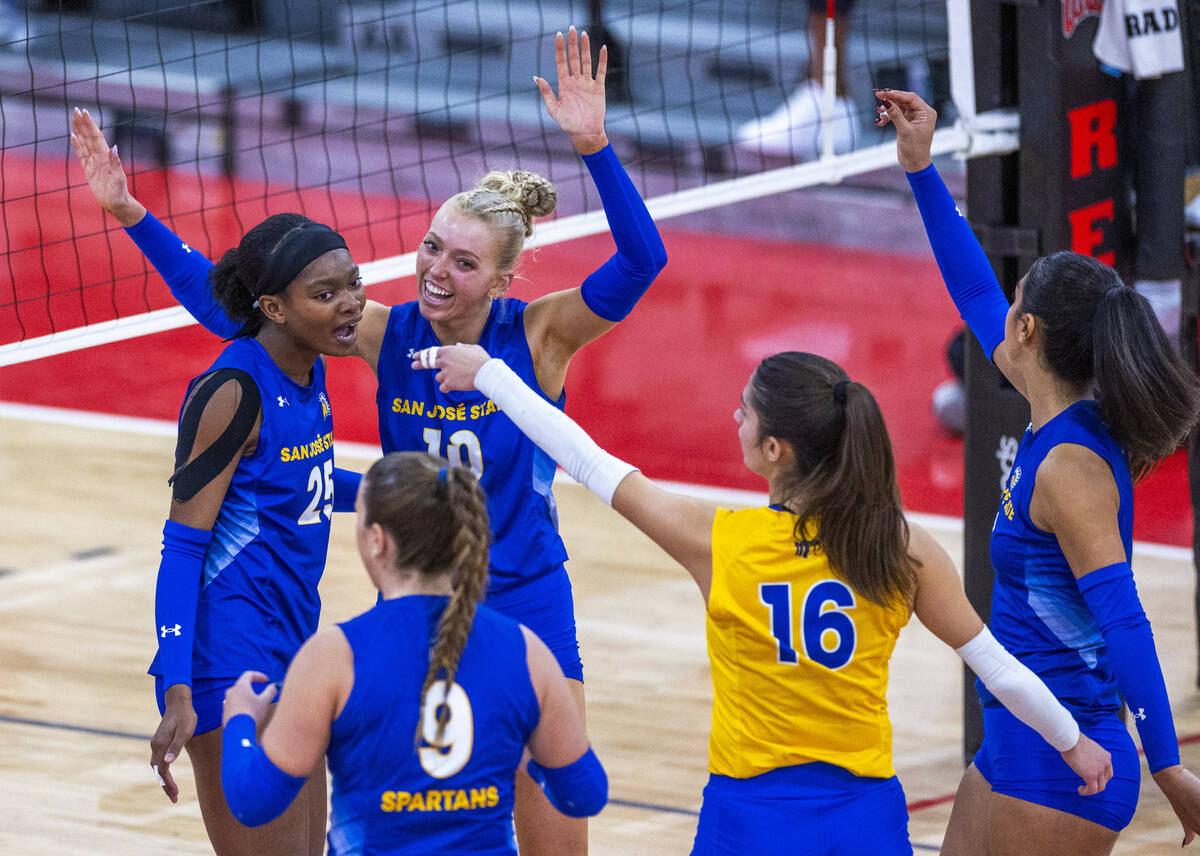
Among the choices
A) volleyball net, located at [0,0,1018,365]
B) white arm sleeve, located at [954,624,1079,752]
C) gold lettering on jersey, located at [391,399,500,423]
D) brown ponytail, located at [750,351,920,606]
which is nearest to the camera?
brown ponytail, located at [750,351,920,606]

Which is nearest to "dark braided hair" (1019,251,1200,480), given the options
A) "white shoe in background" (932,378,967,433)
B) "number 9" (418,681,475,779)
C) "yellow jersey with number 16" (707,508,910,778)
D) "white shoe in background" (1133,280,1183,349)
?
"yellow jersey with number 16" (707,508,910,778)

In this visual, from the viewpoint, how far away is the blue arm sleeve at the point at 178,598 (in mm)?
3281

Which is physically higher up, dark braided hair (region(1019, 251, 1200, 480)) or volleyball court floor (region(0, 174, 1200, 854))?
dark braided hair (region(1019, 251, 1200, 480))

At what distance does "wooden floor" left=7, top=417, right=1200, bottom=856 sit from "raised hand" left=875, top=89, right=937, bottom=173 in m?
1.96

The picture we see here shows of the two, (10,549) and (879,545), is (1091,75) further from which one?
(10,549)

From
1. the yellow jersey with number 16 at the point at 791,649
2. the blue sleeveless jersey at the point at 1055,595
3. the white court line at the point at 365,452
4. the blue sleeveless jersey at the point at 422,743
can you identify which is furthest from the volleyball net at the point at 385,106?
the blue sleeveless jersey at the point at 422,743

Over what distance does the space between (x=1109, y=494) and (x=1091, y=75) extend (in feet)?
7.37

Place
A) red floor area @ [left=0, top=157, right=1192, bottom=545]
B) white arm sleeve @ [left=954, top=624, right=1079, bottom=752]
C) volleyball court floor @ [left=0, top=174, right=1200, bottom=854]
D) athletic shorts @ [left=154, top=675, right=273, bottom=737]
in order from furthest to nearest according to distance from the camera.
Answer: red floor area @ [left=0, top=157, right=1192, bottom=545]
volleyball court floor @ [left=0, top=174, right=1200, bottom=854]
athletic shorts @ [left=154, top=675, right=273, bottom=737]
white arm sleeve @ [left=954, top=624, right=1079, bottom=752]

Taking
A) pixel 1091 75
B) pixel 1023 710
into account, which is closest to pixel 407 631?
pixel 1023 710

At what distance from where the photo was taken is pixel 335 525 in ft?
25.3

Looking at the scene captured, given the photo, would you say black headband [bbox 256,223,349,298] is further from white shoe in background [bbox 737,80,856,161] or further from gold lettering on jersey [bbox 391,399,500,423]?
white shoe in background [bbox 737,80,856,161]

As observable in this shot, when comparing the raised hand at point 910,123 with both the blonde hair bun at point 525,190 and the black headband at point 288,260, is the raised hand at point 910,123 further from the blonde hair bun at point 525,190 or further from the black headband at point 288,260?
the black headband at point 288,260

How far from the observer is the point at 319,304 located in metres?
3.47

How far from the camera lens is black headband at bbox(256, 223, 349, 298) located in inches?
136
